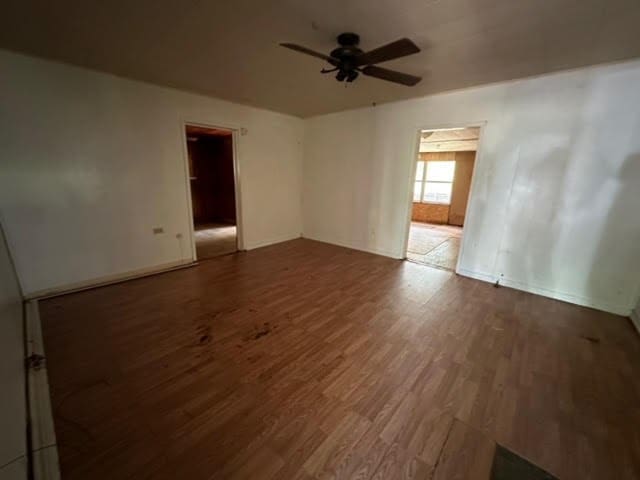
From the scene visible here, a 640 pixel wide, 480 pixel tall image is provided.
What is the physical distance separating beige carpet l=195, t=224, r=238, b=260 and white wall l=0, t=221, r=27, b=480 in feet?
8.36

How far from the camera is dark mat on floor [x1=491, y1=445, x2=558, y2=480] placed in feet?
4.05

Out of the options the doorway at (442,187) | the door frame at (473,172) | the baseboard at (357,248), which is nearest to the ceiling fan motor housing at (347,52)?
the door frame at (473,172)

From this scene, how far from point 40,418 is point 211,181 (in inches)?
259

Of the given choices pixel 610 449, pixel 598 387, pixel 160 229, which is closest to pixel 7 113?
pixel 160 229

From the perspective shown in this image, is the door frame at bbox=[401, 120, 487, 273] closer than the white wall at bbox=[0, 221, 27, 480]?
No

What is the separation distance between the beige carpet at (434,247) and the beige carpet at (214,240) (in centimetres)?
337

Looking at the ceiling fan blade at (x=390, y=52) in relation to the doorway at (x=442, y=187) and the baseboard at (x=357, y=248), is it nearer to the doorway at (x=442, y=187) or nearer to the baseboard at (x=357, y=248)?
the baseboard at (x=357, y=248)

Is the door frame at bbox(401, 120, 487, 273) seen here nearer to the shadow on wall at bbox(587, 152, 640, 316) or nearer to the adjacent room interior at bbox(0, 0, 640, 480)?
the adjacent room interior at bbox(0, 0, 640, 480)

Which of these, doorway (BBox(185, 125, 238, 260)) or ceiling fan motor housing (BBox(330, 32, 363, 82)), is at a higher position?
ceiling fan motor housing (BBox(330, 32, 363, 82))

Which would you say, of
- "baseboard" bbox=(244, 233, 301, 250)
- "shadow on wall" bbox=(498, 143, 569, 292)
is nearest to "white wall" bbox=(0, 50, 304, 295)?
"baseboard" bbox=(244, 233, 301, 250)

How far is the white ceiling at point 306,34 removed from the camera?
177 cm

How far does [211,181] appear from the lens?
7.28 meters

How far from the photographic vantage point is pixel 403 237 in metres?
4.36

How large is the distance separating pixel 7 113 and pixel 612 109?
5977 millimetres
